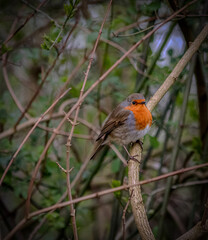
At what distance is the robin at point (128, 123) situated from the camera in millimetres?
2496

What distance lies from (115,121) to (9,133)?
126 centimetres

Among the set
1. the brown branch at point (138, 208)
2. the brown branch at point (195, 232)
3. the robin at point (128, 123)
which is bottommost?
the brown branch at point (195, 232)

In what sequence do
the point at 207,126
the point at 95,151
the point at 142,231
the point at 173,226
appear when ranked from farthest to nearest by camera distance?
1. the point at 173,226
2. the point at 207,126
3. the point at 95,151
4. the point at 142,231

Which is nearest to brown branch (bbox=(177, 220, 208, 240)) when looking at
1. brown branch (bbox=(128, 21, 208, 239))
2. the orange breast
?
brown branch (bbox=(128, 21, 208, 239))

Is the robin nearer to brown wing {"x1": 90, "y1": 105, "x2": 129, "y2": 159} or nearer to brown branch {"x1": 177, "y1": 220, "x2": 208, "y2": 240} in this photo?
brown wing {"x1": 90, "y1": 105, "x2": 129, "y2": 159}

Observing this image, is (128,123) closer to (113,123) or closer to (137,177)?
(113,123)

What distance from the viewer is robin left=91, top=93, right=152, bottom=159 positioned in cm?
250

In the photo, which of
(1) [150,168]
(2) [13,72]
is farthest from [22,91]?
(1) [150,168]

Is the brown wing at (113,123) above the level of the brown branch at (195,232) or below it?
above

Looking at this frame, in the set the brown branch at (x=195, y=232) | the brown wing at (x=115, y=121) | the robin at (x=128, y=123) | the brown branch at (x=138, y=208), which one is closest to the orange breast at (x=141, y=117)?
the robin at (x=128, y=123)

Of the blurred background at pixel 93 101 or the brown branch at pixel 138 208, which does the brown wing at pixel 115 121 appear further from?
the brown branch at pixel 138 208

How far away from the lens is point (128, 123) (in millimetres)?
2707

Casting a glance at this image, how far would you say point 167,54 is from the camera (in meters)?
3.00

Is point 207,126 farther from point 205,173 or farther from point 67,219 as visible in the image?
point 67,219
